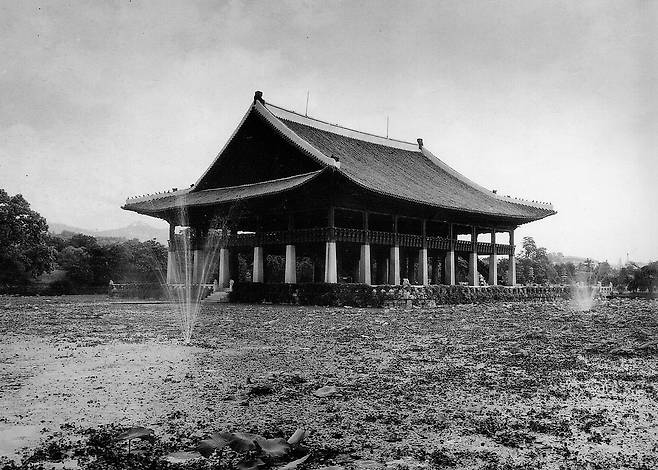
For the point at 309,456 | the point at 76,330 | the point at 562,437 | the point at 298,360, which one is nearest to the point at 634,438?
the point at 562,437

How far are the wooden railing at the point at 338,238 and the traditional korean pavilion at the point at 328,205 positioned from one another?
0.06m

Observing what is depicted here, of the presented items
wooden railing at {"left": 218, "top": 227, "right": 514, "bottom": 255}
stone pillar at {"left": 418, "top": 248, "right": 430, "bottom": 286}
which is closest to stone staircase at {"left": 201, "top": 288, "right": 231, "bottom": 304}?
wooden railing at {"left": 218, "top": 227, "right": 514, "bottom": 255}

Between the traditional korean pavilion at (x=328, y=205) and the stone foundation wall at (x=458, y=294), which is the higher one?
the traditional korean pavilion at (x=328, y=205)

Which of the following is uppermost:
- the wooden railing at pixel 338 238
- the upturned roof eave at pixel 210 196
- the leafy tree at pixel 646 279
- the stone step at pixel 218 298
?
the upturned roof eave at pixel 210 196

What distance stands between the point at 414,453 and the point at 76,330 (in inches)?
458

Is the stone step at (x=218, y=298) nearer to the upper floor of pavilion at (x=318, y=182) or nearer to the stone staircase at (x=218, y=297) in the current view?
the stone staircase at (x=218, y=297)

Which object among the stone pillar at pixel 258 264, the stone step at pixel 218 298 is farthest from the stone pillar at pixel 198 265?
the stone pillar at pixel 258 264

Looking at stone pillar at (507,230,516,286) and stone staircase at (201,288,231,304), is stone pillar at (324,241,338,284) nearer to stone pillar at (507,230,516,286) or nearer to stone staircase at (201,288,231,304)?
stone staircase at (201,288,231,304)

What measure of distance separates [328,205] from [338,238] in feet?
5.32

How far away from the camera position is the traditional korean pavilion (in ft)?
96.3

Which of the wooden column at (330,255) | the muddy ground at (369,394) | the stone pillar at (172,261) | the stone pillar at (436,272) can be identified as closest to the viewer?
the muddy ground at (369,394)

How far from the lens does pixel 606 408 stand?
5.82 metres

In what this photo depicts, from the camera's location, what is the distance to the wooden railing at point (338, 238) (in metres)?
29.2

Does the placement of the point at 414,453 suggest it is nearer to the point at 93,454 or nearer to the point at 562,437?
the point at 562,437
